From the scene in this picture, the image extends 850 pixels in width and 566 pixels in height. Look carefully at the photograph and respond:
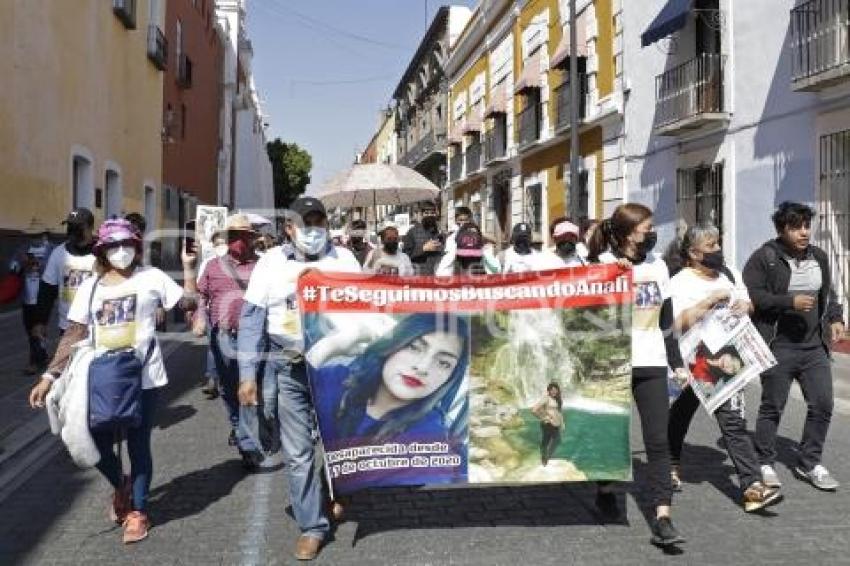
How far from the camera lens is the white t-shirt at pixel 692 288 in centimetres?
505

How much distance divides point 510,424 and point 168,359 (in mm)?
7916

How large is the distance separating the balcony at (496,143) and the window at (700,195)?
39.1 feet

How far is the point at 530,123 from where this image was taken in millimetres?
23969

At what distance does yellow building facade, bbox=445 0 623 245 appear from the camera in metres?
19.0

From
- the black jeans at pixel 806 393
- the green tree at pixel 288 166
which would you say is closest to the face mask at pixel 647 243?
the black jeans at pixel 806 393

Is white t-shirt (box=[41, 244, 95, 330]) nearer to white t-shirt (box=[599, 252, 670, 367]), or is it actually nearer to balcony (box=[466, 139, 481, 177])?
white t-shirt (box=[599, 252, 670, 367])

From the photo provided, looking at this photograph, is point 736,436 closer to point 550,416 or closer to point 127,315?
point 550,416

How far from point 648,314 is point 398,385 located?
135 cm

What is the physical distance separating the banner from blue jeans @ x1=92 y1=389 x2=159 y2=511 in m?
1.02

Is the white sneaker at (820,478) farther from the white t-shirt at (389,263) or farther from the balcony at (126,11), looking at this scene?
the balcony at (126,11)

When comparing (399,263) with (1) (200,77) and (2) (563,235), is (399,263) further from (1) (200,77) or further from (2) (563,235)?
(1) (200,77)

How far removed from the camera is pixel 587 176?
20.5 metres

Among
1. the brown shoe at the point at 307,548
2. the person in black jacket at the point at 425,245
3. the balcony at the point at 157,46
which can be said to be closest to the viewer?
the brown shoe at the point at 307,548

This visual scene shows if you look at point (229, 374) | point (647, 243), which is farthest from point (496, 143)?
point (647, 243)
